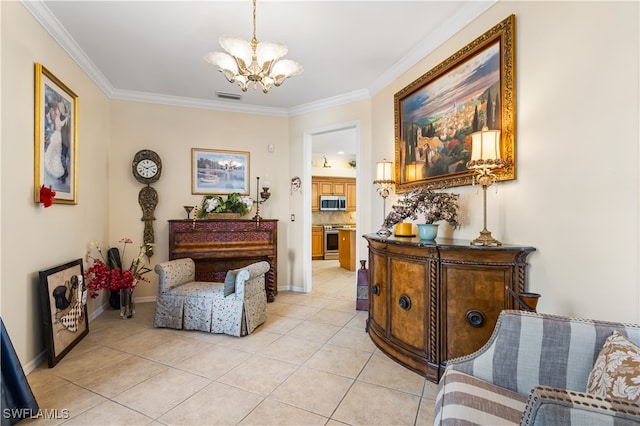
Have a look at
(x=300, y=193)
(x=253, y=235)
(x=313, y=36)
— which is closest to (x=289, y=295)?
(x=253, y=235)

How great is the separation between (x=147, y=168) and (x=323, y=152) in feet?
15.3

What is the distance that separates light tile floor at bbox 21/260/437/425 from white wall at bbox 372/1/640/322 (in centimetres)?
119

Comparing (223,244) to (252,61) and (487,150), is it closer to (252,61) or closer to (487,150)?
(252,61)

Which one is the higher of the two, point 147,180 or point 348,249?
point 147,180

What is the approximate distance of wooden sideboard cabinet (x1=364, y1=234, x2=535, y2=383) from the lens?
1.93 metres

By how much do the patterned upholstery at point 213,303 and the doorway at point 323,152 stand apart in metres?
1.44

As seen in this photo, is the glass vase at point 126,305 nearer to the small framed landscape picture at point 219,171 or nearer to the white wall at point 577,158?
the small framed landscape picture at point 219,171

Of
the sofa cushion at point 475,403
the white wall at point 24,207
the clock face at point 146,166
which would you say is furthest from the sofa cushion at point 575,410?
the clock face at point 146,166

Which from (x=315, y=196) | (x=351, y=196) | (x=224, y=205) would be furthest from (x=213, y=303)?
(x=351, y=196)

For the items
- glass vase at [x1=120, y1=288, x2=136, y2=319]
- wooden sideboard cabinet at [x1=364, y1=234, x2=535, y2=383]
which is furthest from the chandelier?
glass vase at [x1=120, y1=288, x2=136, y2=319]

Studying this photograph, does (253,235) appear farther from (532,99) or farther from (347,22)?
(532,99)

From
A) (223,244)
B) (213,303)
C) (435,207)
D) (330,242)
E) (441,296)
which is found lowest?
(213,303)

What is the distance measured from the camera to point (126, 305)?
11.7 feet

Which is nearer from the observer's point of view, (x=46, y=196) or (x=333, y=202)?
(x=46, y=196)
